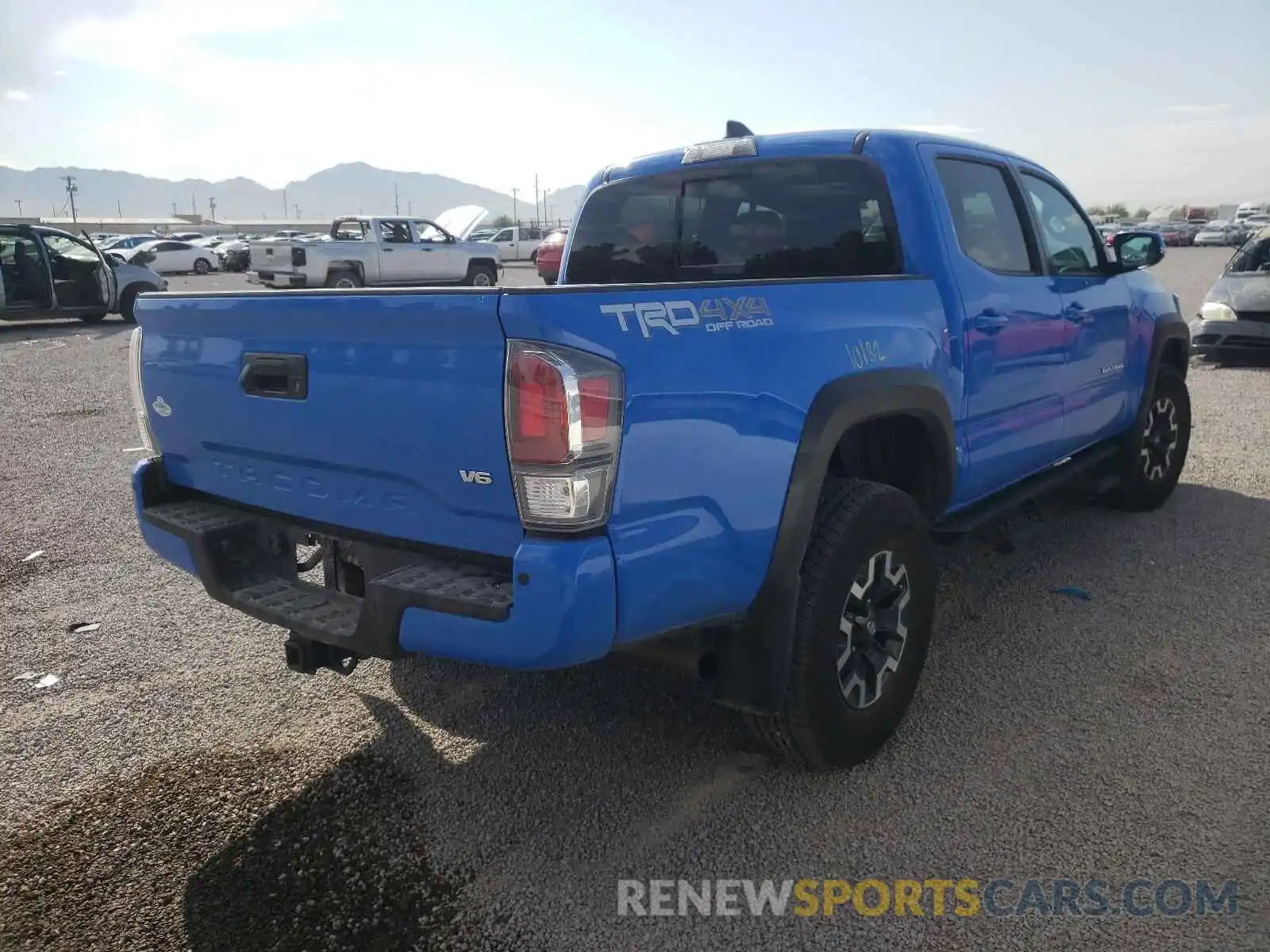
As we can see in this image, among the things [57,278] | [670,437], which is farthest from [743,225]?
[57,278]

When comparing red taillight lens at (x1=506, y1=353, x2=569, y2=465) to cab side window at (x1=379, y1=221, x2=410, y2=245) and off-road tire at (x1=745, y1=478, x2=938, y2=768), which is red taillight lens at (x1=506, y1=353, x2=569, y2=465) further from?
cab side window at (x1=379, y1=221, x2=410, y2=245)

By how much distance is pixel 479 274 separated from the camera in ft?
74.7

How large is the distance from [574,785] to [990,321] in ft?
7.62

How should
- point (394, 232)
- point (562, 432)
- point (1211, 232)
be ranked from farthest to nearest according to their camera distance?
point (1211, 232), point (394, 232), point (562, 432)

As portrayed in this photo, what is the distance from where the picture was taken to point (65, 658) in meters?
3.97

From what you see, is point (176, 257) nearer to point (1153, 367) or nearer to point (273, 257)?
point (273, 257)

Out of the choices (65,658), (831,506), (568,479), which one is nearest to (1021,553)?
(831,506)

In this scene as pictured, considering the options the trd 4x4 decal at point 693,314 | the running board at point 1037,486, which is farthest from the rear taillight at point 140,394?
the running board at point 1037,486

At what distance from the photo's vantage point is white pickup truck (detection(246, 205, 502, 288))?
762 inches

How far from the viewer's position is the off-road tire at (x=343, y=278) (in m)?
19.9

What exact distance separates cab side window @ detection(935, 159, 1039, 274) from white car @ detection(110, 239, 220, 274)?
36584mm

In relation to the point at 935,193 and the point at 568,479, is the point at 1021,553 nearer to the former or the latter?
the point at 935,193

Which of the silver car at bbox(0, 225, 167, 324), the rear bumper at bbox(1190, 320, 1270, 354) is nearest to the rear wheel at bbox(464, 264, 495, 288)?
the silver car at bbox(0, 225, 167, 324)

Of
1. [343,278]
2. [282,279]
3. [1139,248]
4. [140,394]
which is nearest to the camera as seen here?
[140,394]
